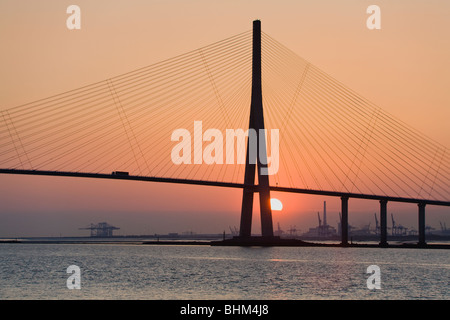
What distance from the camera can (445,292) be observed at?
3284 cm

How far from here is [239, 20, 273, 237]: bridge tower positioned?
69569mm

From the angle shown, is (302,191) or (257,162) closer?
(257,162)

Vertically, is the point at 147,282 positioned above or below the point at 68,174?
below

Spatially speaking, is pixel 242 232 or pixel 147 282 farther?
pixel 242 232

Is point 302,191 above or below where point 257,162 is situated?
below

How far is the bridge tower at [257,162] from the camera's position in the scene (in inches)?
2739

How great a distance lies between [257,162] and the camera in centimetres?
7119

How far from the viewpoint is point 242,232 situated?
78.2m
